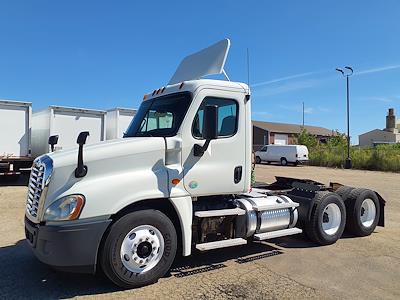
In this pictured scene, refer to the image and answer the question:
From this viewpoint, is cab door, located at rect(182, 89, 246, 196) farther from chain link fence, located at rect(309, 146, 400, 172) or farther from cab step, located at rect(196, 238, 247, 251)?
chain link fence, located at rect(309, 146, 400, 172)

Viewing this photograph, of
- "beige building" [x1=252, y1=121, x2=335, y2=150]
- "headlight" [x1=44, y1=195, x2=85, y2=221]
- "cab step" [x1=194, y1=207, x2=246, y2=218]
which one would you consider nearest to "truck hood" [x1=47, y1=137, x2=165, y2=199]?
"headlight" [x1=44, y1=195, x2=85, y2=221]

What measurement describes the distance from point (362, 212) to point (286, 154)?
33.1 meters

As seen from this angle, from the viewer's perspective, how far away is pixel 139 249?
16.8ft

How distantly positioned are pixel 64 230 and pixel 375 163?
3538cm

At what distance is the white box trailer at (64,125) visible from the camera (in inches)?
653

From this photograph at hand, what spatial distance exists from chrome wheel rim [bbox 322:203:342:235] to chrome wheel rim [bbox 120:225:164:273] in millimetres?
3774

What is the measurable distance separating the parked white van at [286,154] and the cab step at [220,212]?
3526 centimetres

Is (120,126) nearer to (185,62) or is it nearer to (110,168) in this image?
(185,62)

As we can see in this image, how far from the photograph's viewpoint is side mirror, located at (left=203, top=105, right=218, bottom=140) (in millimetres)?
5336

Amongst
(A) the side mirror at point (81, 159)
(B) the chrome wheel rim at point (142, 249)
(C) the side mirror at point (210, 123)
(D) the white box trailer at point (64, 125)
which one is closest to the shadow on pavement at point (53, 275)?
(B) the chrome wheel rim at point (142, 249)

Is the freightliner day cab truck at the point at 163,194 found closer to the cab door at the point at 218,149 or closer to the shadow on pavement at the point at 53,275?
the cab door at the point at 218,149

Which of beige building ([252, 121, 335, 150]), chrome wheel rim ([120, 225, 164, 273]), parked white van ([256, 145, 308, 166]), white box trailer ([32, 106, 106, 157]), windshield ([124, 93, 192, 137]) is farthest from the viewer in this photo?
beige building ([252, 121, 335, 150])

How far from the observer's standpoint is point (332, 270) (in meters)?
5.96

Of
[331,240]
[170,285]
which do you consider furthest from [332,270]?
[170,285]
